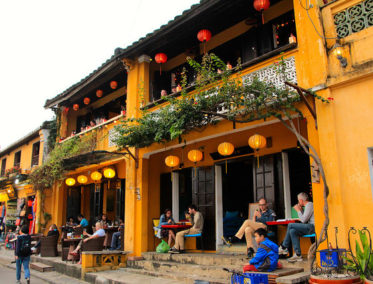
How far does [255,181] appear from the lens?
9.71 metres

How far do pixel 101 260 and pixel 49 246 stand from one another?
13.8ft

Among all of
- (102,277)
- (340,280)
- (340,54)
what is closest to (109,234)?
(102,277)

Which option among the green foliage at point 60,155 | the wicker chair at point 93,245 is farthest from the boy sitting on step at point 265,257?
the green foliage at point 60,155

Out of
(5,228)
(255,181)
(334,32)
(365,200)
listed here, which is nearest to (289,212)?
(255,181)

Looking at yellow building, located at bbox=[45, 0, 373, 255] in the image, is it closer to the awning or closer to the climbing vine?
the awning

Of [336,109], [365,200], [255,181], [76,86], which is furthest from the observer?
[76,86]

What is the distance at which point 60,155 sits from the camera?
47.1 feet

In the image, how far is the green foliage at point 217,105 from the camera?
23.3 ft

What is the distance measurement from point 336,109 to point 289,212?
11.4ft

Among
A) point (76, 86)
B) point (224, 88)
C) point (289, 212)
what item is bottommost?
point (289, 212)

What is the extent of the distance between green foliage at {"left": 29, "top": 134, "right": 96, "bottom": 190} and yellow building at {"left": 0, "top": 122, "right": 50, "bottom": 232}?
205 cm

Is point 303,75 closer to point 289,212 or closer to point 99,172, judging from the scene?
point 289,212

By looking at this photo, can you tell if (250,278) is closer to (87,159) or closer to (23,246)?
(23,246)

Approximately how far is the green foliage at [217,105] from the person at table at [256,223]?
2322 mm
